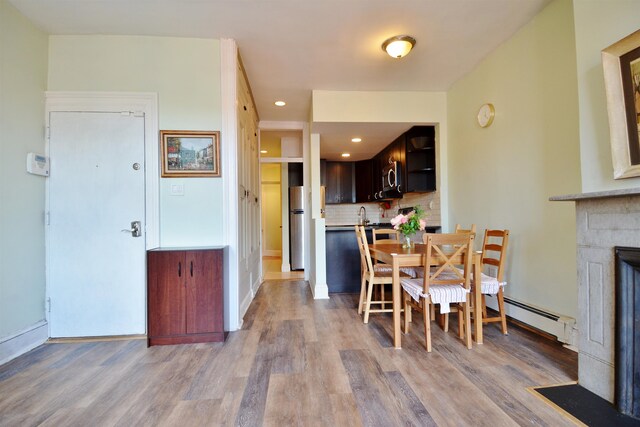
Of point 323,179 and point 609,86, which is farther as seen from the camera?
point 323,179

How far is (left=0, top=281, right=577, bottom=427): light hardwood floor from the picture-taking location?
57.1 inches

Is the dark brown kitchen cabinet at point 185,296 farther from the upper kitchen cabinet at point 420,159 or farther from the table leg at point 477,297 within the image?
the upper kitchen cabinet at point 420,159

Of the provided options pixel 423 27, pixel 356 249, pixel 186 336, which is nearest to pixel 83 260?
pixel 186 336

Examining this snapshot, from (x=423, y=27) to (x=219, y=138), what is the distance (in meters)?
2.06

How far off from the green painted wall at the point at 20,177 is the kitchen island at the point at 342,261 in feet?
9.87

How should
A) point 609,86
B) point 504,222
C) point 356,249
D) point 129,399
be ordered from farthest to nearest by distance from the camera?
point 356,249 → point 504,222 → point 129,399 → point 609,86

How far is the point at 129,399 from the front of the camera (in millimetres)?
1624

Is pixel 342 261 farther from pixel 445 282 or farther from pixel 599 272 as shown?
pixel 599 272

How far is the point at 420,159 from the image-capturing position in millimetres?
4176

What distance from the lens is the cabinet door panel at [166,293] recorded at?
7.54 ft

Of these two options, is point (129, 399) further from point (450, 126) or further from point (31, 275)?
point (450, 126)

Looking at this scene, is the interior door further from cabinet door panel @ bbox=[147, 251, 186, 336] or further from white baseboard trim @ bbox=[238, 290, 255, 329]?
white baseboard trim @ bbox=[238, 290, 255, 329]

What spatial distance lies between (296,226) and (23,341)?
13.8 feet

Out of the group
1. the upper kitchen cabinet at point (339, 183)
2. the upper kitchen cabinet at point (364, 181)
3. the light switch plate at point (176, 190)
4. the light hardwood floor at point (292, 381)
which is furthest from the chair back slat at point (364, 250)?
the upper kitchen cabinet at point (339, 183)
